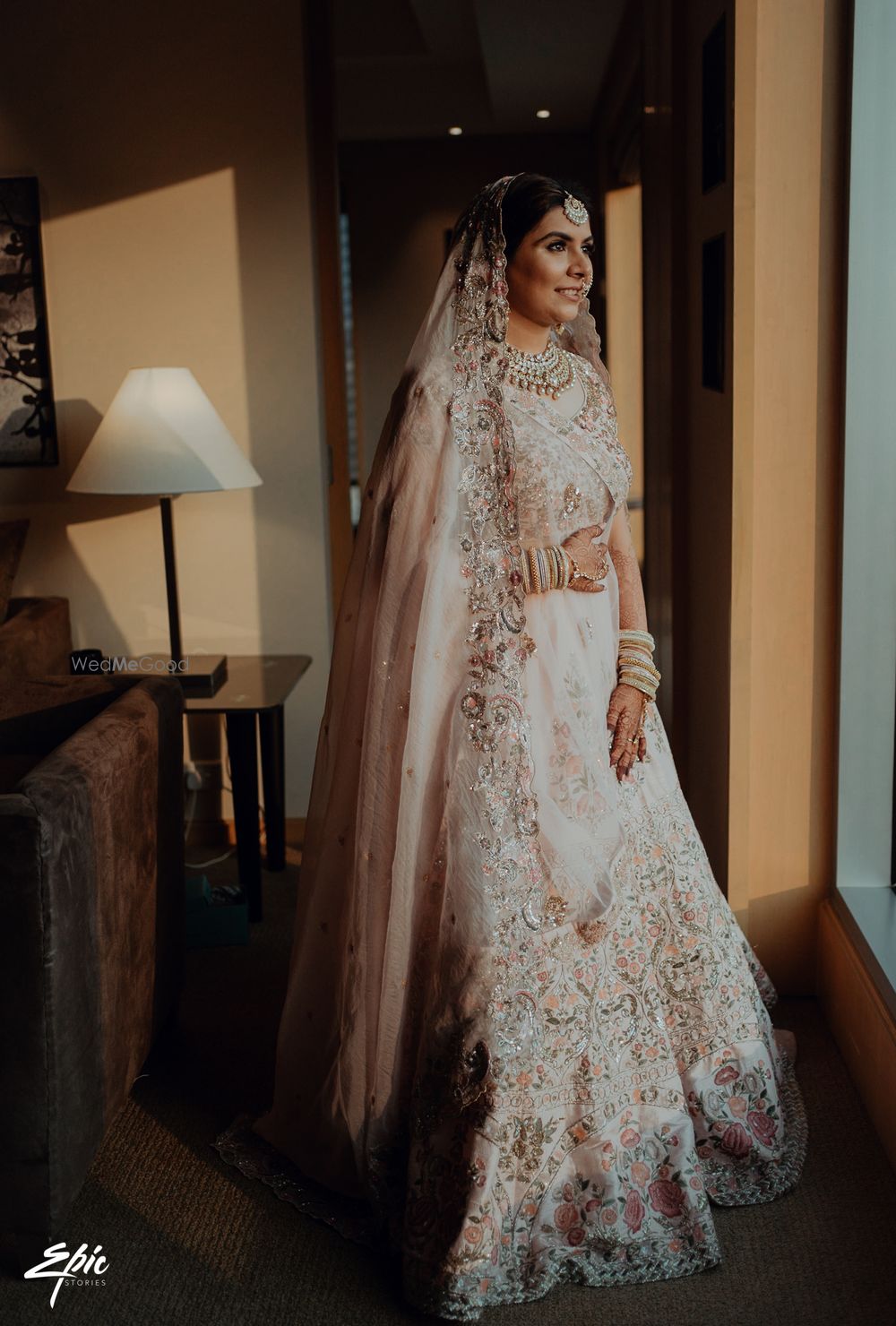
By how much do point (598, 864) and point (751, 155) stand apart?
138 centimetres

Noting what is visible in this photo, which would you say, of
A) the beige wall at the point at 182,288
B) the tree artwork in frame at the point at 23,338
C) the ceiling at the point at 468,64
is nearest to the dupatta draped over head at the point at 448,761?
the beige wall at the point at 182,288

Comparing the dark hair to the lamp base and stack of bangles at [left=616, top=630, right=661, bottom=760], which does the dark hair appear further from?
the lamp base

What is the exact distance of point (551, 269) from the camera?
197cm

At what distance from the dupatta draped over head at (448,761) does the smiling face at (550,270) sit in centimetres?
5

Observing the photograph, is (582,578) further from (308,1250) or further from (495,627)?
(308,1250)

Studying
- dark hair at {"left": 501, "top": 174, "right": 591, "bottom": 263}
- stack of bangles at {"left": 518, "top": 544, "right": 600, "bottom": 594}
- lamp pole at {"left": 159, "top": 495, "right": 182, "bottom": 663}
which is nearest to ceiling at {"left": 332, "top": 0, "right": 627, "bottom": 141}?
lamp pole at {"left": 159, "top": 495, "right": 182, "bottom": 663}

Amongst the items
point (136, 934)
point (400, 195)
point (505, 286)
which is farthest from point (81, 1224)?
point (400, 195)

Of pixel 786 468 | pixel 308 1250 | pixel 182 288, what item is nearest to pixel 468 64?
pixel 182 288

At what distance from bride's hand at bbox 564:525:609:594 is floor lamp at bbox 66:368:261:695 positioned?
1.50 meters

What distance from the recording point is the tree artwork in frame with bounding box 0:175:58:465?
3.58 m

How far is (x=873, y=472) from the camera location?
248cm

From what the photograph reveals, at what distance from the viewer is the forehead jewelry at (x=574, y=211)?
1.96 metres

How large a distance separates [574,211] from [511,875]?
1018 millimetres

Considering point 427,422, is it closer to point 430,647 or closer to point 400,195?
point 430,647
